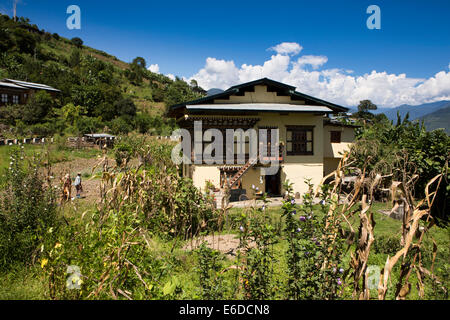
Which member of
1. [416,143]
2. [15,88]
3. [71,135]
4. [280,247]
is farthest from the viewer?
[15,88]

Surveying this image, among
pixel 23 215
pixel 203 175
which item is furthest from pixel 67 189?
pixel 203 175

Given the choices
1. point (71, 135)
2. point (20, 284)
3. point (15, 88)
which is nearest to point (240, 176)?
point (20, 284)

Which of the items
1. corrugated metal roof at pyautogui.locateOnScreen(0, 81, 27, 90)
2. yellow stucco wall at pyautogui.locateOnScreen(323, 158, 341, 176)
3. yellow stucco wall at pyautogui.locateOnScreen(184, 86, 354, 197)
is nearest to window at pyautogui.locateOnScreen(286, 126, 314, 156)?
yellow stucco wall at pyautogui.locateOnScreen(184, 86, 354, 197)

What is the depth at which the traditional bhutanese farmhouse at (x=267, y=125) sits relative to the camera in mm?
16797

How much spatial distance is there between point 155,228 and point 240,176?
27.4 ft

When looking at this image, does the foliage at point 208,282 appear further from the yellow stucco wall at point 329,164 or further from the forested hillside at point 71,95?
the forested hillside at point 71,95

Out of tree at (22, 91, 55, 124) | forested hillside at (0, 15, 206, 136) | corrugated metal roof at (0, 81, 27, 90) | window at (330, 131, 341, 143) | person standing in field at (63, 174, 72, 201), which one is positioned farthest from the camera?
corrugated metal roof at (0, 81, 27, 90)

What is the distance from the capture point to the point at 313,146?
1864 centimetres

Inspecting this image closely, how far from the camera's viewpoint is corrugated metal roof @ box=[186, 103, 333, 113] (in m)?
16.3

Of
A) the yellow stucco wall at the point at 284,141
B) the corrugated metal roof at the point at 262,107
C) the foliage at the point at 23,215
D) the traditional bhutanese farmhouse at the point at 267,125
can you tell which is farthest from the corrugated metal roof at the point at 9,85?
the foliage at the point at 23,215

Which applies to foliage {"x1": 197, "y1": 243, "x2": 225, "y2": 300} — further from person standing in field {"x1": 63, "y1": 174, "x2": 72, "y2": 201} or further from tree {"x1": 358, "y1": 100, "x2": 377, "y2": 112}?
tree {"x1": 358, "y1": 100, "x2": 377, "y2": 112}

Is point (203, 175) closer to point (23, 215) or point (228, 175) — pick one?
point (228, 175)

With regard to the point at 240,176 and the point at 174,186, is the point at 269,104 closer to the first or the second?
the point at 240,176
